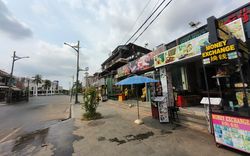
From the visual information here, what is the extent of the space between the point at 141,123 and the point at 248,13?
664cm

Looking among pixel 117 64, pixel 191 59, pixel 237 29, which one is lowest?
pixel 191 59

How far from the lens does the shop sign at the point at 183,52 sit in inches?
256

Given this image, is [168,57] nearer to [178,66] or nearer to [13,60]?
[178,66]

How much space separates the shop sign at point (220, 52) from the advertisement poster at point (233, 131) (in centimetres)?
167

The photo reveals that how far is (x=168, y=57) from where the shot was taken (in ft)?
27.7

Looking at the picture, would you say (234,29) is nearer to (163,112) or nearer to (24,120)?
(163,112)

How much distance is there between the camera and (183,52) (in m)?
7.41

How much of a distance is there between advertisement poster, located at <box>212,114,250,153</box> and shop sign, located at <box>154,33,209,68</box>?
410 cm

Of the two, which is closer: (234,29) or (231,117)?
(231,117)

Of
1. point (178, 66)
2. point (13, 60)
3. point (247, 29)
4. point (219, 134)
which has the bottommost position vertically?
point (219, 134)

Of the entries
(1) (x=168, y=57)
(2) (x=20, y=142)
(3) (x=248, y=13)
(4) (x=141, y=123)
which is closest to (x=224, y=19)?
(3) (x=248, y=13)

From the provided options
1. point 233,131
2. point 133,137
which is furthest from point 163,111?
point 233,131

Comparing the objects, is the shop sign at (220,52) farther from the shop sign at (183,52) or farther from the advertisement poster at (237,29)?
the shop sign at (183,52)

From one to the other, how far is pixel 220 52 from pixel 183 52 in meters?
3.85
